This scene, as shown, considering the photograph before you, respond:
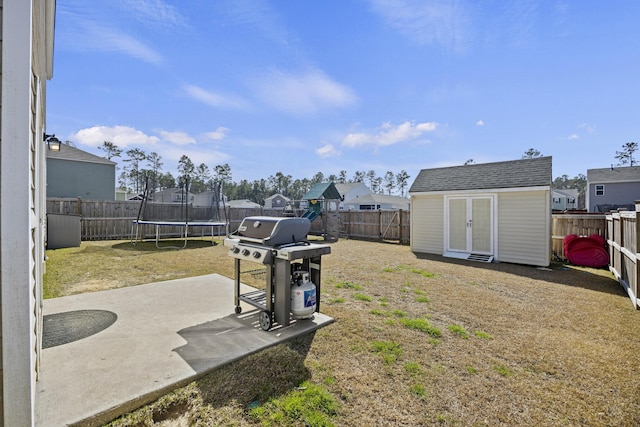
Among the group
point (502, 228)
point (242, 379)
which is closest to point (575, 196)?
point (502, 228)

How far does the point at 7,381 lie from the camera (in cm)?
129

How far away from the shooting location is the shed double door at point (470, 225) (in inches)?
334

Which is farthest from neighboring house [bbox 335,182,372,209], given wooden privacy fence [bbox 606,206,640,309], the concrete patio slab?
the concrete patio slab

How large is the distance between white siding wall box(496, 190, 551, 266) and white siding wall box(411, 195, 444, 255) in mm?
1758

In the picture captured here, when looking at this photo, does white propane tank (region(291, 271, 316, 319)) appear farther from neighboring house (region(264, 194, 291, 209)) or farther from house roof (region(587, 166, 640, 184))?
neighboring house (region(264, 194, 291, 209))

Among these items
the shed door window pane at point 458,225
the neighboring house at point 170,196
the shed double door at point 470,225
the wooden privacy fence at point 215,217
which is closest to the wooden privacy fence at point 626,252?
the wooden privacy fence at point 215,217

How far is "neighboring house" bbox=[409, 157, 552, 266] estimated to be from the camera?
7688 millimetres

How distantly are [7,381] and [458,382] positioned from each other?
113 inches

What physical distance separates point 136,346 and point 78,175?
19623 mm

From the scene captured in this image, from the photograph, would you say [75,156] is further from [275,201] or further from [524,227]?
[275,201]

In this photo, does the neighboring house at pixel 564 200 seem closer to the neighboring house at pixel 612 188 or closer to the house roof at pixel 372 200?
the neighboring house at pixel 612 188

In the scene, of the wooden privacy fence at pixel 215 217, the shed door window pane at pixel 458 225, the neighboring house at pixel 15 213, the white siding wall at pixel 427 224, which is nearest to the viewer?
the neighboring house at pixel 15 213

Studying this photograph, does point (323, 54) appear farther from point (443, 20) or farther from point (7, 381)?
point (7, 381)

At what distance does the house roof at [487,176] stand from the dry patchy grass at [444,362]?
140 inches
